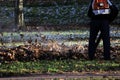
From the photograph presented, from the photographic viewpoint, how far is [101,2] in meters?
12.7

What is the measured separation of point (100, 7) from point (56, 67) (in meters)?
1.98

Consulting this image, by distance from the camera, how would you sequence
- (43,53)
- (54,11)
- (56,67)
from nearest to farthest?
(56,67)
(43,53)
(54,11)

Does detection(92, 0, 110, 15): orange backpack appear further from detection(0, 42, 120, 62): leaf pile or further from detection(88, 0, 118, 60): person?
detection(0, 42, 120, 62): leaf pile

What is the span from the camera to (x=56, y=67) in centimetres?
1192

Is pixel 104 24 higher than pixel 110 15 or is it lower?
lower

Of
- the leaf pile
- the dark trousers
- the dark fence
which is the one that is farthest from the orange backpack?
the dark fence

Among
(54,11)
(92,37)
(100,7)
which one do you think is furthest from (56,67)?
(54,11)

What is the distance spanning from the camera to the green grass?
37.7 feet

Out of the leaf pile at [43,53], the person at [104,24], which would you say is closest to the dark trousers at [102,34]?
the person at [104,24]

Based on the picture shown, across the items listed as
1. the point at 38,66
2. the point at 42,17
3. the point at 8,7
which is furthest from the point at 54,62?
the point at 8,7

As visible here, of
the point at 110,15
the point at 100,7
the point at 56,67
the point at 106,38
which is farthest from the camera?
the point at 106,38

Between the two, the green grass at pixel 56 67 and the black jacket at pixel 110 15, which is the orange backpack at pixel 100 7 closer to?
the black jacket at pixel 110 15

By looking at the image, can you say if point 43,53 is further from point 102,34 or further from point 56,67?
point 56,67

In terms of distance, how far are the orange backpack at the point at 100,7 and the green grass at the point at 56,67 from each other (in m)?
1.25
